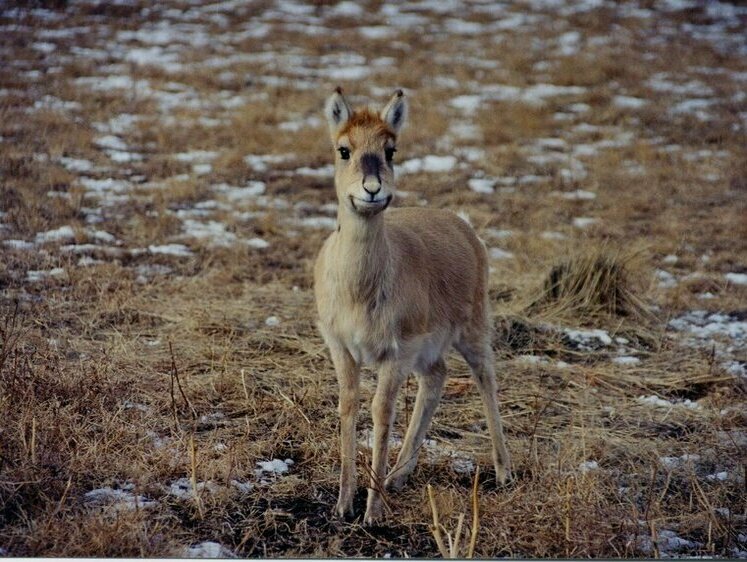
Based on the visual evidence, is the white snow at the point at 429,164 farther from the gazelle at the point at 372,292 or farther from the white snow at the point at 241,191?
the gazelle at the point at 372,292

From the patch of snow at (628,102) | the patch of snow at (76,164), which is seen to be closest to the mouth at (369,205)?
the patch of snow at (76,164)

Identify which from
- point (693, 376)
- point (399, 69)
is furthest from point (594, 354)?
point (399, 69)

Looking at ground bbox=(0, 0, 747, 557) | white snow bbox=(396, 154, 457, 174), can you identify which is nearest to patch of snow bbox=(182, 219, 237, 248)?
ground bbox=(0, 0, 747, 557)

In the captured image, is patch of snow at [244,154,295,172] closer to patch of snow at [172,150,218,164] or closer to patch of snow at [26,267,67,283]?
patch of snow at [172,150,218,164]

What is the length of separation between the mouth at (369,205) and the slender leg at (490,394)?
77cm

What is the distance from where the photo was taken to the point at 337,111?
9.11 ft

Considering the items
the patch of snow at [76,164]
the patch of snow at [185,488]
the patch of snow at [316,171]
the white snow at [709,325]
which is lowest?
the white snow at [709,325]

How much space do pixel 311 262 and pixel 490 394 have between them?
7.49ft

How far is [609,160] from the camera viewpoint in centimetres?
716

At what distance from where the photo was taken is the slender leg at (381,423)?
2.74 meters

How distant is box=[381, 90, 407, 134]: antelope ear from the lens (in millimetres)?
2783

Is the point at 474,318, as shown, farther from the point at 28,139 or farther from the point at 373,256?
the point at 28,139

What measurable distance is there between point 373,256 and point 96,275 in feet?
7.22

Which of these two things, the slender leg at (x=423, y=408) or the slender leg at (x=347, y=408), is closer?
the slender leg at (x=347, y=408)
